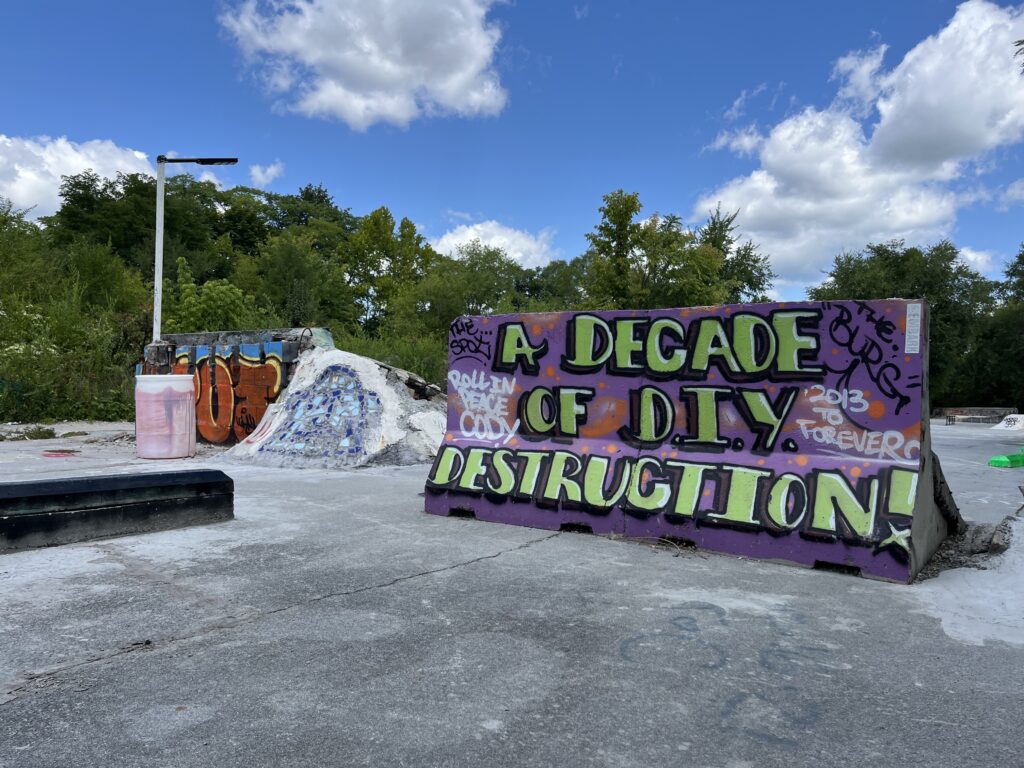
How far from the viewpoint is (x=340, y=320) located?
42.8m

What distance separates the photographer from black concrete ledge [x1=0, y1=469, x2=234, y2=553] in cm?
512

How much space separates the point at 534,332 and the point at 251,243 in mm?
54338

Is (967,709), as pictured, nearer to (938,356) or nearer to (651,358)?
(651,358)

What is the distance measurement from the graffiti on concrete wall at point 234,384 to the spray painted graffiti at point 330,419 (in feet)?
3.37

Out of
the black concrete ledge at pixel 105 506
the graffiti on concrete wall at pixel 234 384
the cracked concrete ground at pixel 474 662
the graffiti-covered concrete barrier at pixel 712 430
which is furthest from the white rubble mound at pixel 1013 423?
the black concrete ledge at pixel 105 506

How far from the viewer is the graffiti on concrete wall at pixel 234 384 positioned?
1255 centimetres

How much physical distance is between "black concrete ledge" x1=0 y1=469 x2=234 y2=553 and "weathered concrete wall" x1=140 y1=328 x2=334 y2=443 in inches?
255

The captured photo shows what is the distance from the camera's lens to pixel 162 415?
437 inches

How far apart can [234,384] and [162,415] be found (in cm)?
204

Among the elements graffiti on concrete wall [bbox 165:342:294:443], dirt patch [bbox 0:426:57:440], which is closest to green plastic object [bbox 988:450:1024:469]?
graffiti on concrete wall [bbox 165:342:294:443]

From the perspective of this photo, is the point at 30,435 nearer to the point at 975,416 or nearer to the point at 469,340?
the point at 469,340

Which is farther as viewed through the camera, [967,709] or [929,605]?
[929,605]

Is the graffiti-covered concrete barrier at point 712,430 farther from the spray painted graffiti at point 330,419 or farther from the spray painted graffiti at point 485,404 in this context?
the spray painted graffiti at point 330,419

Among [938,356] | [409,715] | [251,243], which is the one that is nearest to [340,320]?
[251,243]
